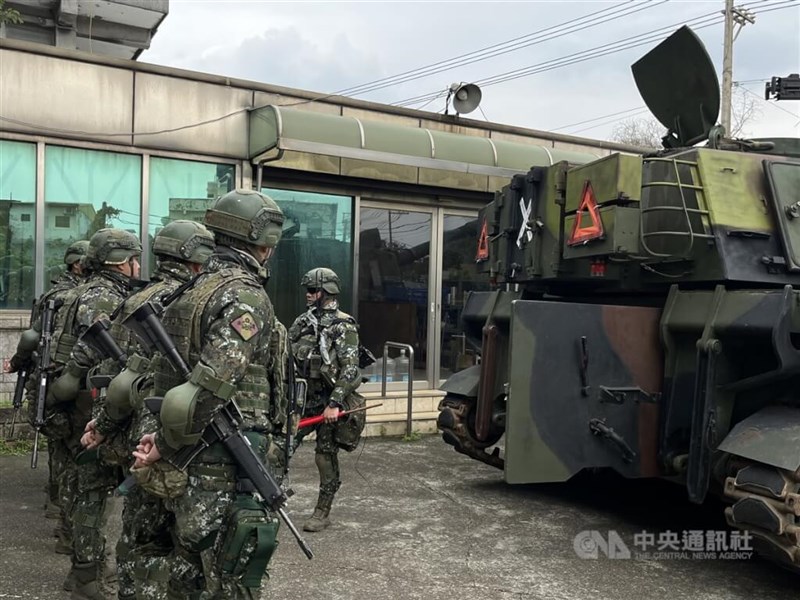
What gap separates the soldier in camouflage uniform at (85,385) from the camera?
4441mm

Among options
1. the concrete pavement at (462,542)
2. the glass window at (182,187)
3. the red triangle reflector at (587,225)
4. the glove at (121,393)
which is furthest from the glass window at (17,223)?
the red triangle reflector at (587,225)

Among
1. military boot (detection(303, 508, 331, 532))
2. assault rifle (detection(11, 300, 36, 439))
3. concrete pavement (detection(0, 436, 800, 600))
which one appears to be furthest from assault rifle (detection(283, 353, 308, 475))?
assault rifle (detection(11, 300, 36, 439))

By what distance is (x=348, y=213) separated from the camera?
9984mm

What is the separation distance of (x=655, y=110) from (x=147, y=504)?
555cm

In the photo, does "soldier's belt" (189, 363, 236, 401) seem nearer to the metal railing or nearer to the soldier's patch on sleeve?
the soldier's patch on sleeve

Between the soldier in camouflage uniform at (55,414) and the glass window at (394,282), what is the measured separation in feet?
14.1

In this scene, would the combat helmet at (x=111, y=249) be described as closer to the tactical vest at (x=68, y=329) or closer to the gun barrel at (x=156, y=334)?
the tactical vest at (x=68, y=329)

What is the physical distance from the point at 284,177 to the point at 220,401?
6778mm

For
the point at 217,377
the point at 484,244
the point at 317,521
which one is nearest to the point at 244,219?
the point at 217,377

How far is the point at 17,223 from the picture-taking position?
27.1ft

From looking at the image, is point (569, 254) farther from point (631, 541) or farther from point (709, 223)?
point (631, 541)

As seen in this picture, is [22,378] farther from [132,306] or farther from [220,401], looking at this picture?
[220,401]

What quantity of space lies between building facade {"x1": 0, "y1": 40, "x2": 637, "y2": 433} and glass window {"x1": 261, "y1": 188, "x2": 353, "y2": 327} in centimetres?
2

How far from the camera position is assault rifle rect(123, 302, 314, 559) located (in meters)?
3.12
